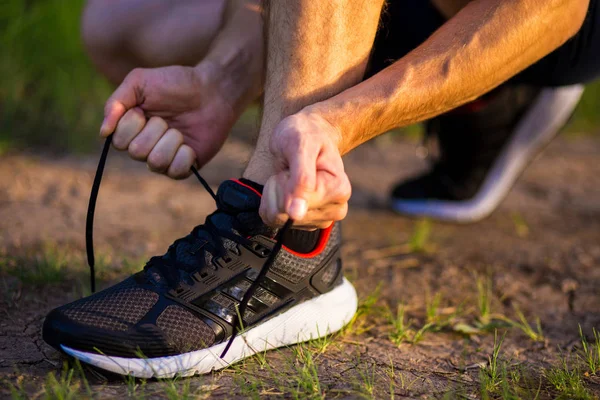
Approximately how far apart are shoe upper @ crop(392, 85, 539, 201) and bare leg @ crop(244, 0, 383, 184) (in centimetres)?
91

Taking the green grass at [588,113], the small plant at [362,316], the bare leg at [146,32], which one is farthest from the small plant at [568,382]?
the green grass at [588,113]

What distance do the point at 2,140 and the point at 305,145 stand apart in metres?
2.19

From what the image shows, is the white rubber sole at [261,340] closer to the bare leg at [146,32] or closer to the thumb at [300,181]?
the thumb at [300,181]

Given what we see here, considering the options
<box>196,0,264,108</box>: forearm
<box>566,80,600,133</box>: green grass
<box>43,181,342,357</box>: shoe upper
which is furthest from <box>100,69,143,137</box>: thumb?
<box>566,80,600,133</box>: green grass

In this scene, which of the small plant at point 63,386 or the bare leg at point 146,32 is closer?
the small plant at point 63,386

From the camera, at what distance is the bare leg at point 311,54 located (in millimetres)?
1282

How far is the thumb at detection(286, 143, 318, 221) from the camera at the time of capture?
106 cm

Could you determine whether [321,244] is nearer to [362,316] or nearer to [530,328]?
[362,316]

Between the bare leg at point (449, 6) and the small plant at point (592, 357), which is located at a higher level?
the bare leg at point (449, 6)

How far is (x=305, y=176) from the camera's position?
106 cm

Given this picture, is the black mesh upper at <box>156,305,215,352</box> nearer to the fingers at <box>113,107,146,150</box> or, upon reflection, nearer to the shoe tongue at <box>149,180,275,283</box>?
the shoe tongue at <box>149,180,275,283</box>

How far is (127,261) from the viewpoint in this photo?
1.84m

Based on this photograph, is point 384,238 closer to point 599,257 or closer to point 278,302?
point 599,257

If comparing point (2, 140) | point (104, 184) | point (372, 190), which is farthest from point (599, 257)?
point (2, 140)
